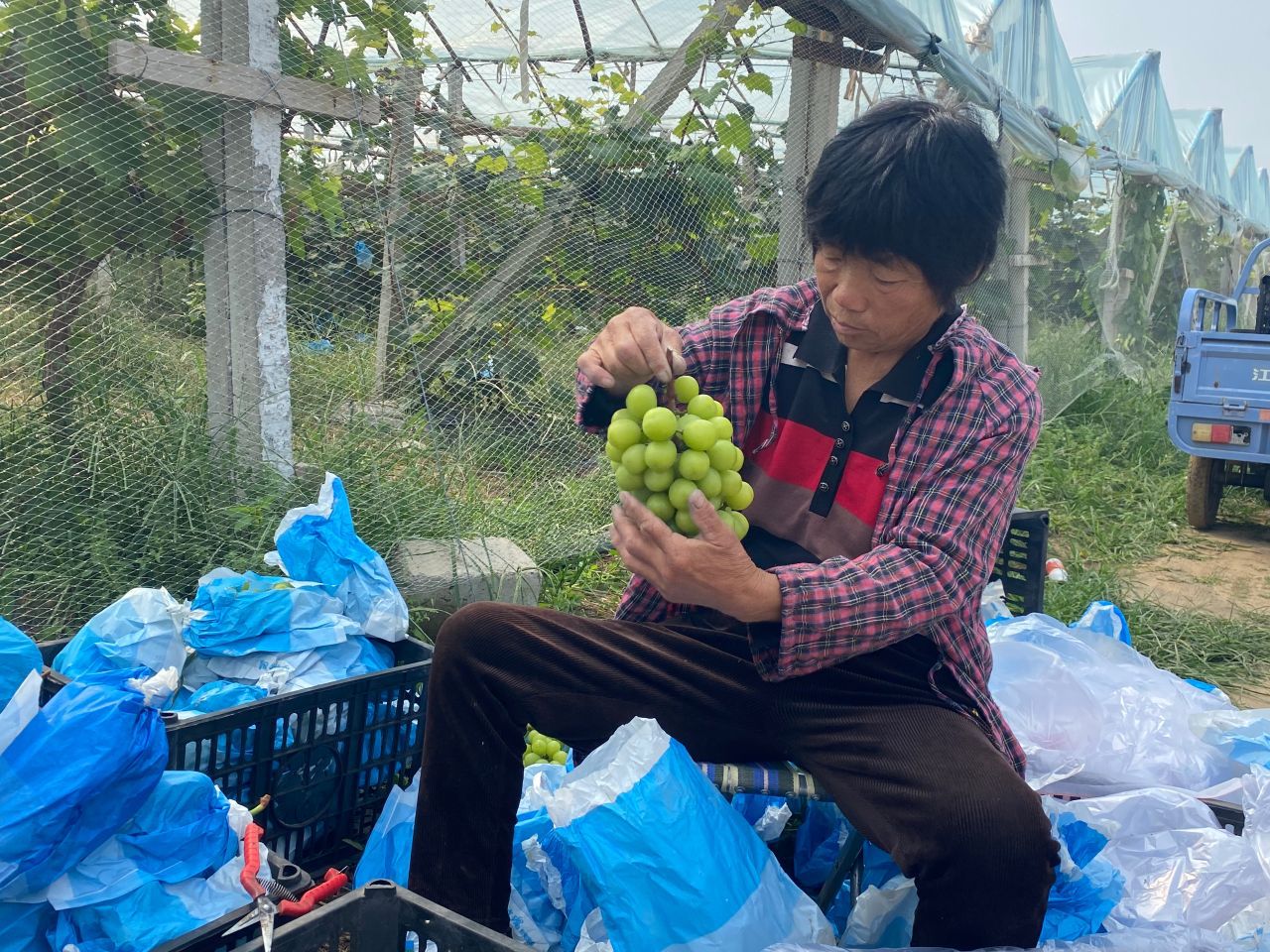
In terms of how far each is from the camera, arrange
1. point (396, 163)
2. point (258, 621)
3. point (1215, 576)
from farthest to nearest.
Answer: point (1215, 576) → point (396, 163) → point (258, 621)

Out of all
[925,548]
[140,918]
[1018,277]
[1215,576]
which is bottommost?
[1215,576]

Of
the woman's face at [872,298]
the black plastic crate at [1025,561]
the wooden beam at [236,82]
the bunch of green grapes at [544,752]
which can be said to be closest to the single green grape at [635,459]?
the woman's face at [872,298]

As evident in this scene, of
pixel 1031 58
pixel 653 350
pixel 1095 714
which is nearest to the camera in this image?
pixel 653 350

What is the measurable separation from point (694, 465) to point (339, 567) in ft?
4.80

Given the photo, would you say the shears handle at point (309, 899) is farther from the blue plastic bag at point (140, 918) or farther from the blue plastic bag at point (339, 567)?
the blue plastic bag at point (339, 567)

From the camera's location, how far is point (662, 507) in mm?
1637

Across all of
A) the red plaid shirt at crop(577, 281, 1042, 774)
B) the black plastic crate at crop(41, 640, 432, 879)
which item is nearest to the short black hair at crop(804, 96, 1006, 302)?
the red plaid shirt at crop(577, 281, 1042, 774)

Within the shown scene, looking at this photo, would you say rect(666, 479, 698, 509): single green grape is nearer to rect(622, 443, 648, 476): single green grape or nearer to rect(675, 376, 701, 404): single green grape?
rect(622, 443, 648, 476): single green grape

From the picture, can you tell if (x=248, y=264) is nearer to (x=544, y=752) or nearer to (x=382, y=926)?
(x=544, y=752)

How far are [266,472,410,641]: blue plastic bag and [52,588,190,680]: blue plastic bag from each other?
0.37 metres

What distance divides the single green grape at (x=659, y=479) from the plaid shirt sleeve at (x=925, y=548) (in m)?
0.23

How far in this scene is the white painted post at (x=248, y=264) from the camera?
10.0 ft

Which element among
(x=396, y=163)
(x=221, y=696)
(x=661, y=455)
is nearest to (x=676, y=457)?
(x=661, y=455)

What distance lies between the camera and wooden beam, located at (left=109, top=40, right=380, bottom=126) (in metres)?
2.80
